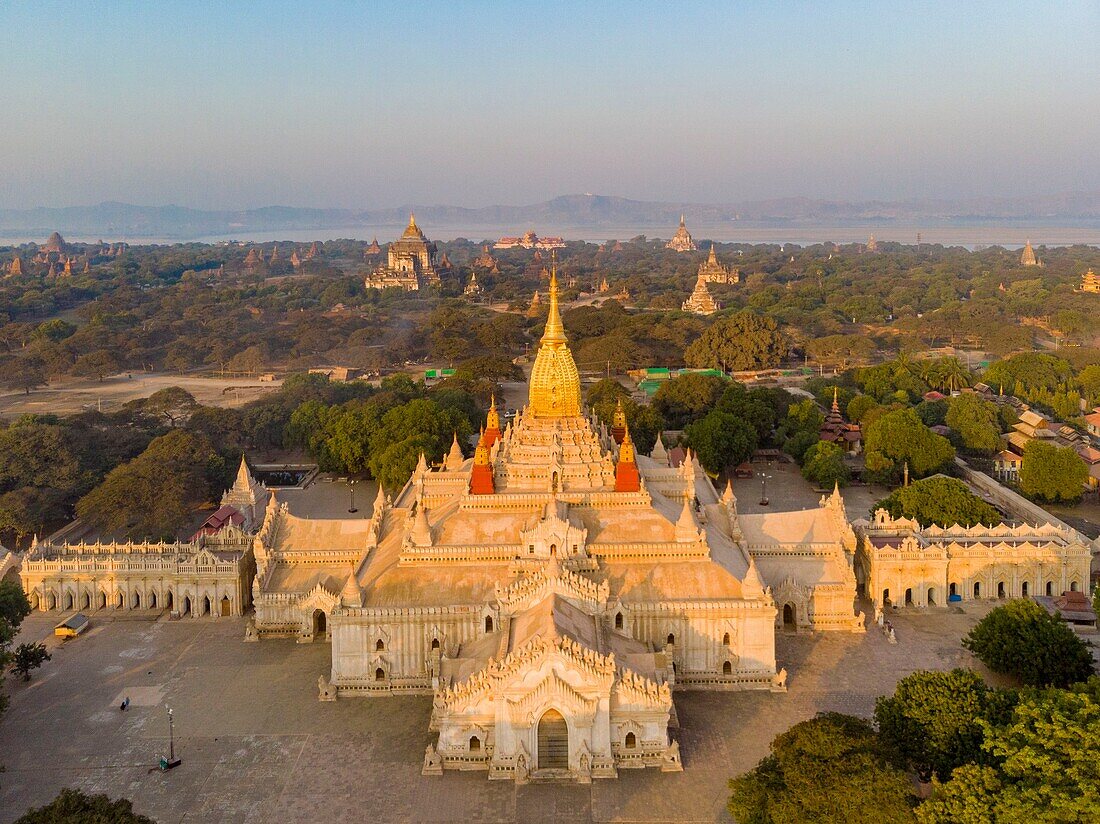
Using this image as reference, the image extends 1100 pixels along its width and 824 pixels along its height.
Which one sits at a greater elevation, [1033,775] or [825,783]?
[1033,775]

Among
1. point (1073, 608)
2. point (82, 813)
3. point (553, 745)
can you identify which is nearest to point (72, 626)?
point (82, 813)

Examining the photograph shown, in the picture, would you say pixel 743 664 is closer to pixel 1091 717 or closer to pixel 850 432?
pixel 1091 717

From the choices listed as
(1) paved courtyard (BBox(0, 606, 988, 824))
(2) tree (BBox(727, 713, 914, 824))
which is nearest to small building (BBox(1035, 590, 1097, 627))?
(1) paved courtyard (BBox(0, 606, 988, 824))

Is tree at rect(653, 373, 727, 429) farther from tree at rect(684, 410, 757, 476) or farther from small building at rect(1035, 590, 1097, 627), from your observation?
small building at rect(1035, 590, 1097, 627)

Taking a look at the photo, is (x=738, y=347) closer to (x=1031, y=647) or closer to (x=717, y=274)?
(x=1031, y=647)

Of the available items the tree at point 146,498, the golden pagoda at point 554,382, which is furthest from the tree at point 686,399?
the tree at point 146,498
